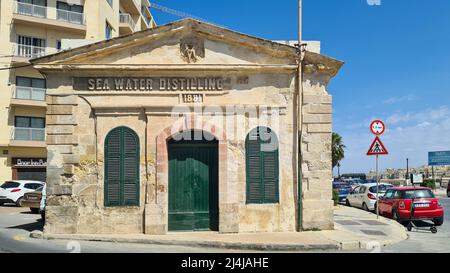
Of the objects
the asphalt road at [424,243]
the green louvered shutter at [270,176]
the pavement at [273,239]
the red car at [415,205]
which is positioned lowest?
the asphalt road at [424,243]

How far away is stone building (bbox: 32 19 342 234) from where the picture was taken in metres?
10.9

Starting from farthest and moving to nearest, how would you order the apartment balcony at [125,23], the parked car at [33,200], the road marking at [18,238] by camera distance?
1. the apartment balcony at [125,23]
2. the parked car at [33,200]
3. the road marking at [18,238]

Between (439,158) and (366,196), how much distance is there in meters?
37.4

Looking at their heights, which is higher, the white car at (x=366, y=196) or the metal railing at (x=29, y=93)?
the metal railing at (x=29, y=93)

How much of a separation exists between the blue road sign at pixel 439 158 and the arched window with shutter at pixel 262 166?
4605cm

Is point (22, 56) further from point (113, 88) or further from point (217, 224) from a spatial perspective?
point (217, 224)

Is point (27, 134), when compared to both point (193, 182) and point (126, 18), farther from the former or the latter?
point (193, 182)

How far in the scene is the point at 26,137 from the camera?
29656mm

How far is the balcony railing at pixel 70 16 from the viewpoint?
31.7 metres

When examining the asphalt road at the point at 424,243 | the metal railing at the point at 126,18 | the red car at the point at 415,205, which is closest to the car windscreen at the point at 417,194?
the red car at the point at 415,205

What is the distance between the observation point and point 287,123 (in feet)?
37.1

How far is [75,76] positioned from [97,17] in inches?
965

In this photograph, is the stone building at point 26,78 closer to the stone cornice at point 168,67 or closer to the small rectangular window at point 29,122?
the small rectangular window at point 29,122

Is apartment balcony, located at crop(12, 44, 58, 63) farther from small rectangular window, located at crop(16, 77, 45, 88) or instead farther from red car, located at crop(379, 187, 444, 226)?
red car, located at crop(379, 187, 444, 226)
